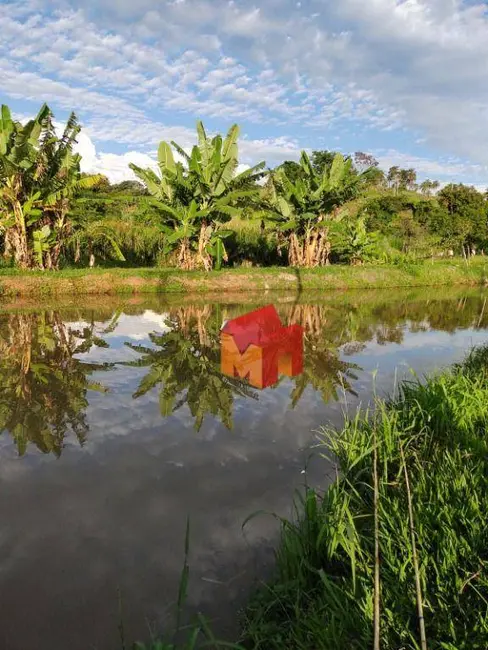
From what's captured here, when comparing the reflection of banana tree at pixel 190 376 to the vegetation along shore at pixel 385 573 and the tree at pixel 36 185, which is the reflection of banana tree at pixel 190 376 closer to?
the vegetation along shore at pixel 385 573

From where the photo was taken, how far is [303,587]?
2.05m

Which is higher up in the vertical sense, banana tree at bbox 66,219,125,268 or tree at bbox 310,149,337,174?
tree at bbox 310,149,337,174

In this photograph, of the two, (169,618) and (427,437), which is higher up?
(427,437)

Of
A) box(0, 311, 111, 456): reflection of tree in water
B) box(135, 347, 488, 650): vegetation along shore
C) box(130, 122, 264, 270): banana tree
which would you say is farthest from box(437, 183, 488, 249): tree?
box(135, 347, 488, 650): vegetation along shore

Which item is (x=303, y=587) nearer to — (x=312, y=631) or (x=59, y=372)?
(x=312, y=631)

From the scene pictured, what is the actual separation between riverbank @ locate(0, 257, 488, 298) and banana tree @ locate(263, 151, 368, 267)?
1430 millimetres

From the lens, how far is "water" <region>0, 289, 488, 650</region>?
208 centimetres

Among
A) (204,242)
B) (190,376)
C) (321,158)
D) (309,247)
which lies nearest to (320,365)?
(190,376)

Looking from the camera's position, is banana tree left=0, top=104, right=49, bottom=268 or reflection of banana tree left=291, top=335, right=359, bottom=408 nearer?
reflection of banana tree left=291, top=335, right=359, bottom=408

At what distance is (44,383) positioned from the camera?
17.3 feet

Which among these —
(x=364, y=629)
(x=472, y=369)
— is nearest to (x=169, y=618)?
(x=364, y=629)

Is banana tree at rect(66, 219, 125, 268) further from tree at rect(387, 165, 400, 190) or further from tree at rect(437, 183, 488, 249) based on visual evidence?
tree at rect(387, 165, 400, 190)

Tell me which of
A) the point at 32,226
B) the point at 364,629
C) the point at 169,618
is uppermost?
the point at 32,226

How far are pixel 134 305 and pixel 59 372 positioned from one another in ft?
19.9
